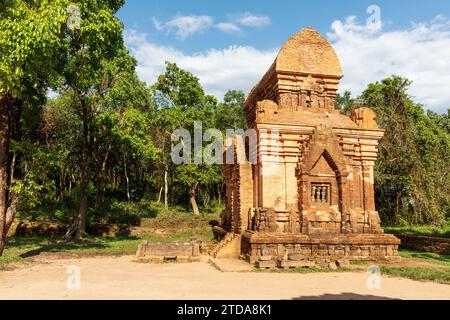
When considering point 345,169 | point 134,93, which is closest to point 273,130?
point 345,169

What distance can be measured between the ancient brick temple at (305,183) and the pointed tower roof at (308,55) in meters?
0.05

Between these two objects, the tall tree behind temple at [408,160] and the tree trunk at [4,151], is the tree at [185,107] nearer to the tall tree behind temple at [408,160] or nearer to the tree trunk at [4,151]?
the tall tree behind temple at [408,160]

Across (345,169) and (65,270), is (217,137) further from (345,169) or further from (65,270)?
(65,270)

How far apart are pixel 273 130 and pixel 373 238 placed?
4958 mm

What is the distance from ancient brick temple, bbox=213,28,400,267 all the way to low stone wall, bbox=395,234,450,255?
4112 mm

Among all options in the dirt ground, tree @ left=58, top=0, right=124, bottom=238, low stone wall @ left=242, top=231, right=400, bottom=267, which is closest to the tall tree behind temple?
low stone wall @ left=242, top=231, right=400, bottom=267

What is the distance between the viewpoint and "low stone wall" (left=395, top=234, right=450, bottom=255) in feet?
50.5

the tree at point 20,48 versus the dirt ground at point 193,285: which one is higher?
the tree at point 20,48

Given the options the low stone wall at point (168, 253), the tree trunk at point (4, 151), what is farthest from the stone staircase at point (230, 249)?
the tree trunk at point (4, 151)

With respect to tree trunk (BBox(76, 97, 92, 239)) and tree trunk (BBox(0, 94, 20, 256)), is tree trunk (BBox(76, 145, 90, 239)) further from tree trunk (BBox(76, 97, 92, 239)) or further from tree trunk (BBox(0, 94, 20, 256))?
tree trunk (BBox(0, 94, 20, 256))

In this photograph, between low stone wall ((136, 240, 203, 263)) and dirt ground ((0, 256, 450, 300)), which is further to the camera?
low stone wall ((136, 240, 203, 263))

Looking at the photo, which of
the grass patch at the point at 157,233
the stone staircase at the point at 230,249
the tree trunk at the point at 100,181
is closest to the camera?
the stone staircase at the point at 230,249

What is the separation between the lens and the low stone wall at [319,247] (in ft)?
39.0

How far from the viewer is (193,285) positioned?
850cm
